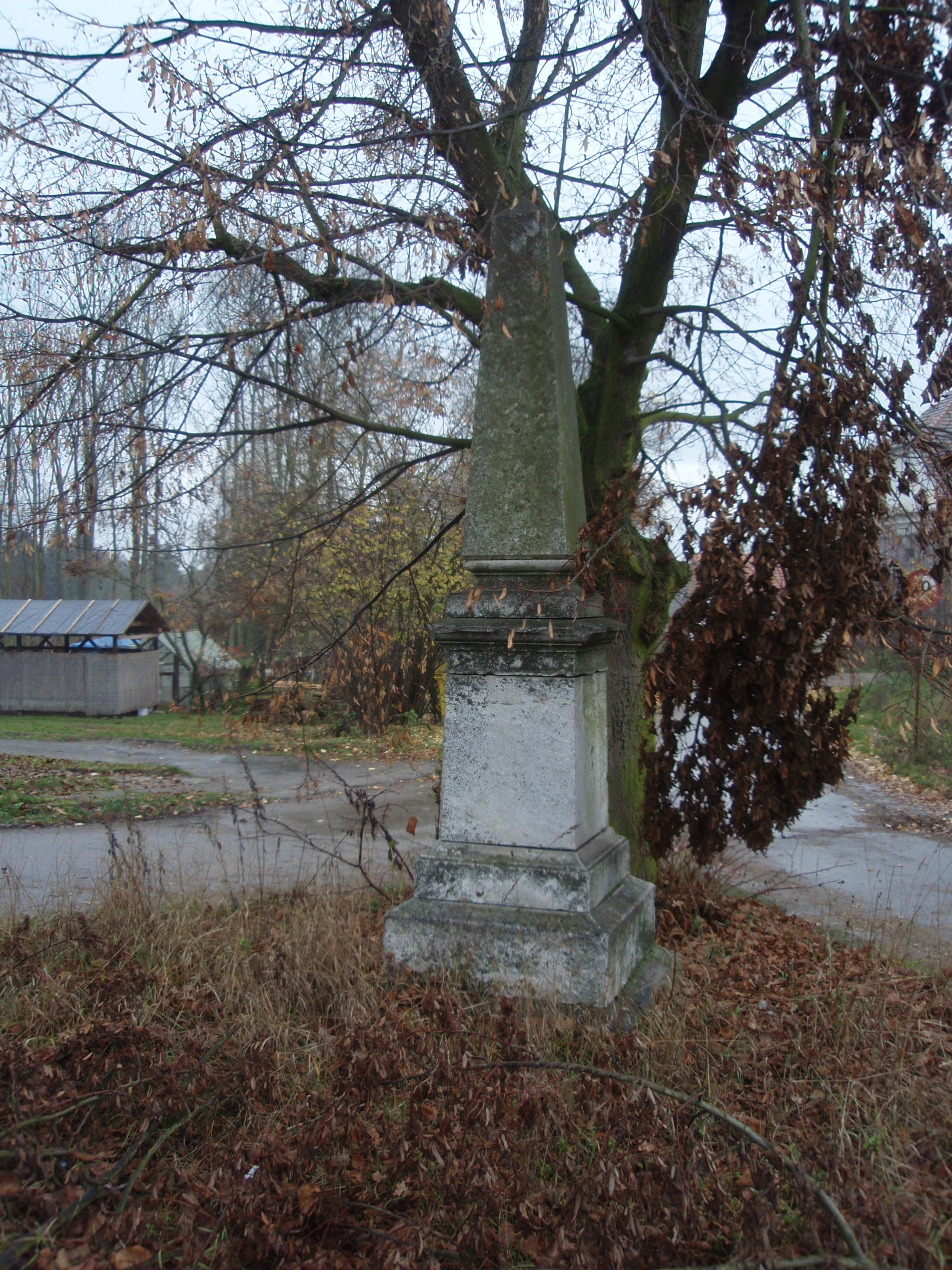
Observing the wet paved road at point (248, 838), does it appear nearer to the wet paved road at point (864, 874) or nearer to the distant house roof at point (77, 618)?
the wet paved road at point (864, 874)

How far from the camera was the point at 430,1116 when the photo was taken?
2469 millimetres

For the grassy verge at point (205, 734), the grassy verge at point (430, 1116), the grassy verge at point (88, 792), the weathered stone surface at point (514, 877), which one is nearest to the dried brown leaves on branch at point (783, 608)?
the weathered stone surface at point (514, 877)

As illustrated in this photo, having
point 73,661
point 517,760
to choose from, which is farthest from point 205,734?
point 517,760

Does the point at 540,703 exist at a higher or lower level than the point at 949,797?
higher

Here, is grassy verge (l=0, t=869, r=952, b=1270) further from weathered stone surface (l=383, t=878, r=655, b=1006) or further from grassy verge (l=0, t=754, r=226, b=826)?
grassy verge (l=0, t=754, r=226, b=826)

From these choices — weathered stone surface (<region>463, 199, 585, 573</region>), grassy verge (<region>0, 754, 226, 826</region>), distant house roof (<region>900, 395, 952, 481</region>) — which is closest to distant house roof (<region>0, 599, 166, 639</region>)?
grassy verge (<region>0, 754, 226, 826</region>)

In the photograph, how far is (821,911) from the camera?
577cm

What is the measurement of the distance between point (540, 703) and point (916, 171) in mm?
2321

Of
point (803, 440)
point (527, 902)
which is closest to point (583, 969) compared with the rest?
point (527, 902)

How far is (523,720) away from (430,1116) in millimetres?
1449

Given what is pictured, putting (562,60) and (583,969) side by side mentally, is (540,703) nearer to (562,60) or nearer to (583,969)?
(583,969)

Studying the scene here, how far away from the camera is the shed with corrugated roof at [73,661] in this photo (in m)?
17.3

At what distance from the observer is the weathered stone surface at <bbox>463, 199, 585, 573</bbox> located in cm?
356

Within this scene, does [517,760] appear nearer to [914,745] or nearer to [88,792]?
[88,792]
